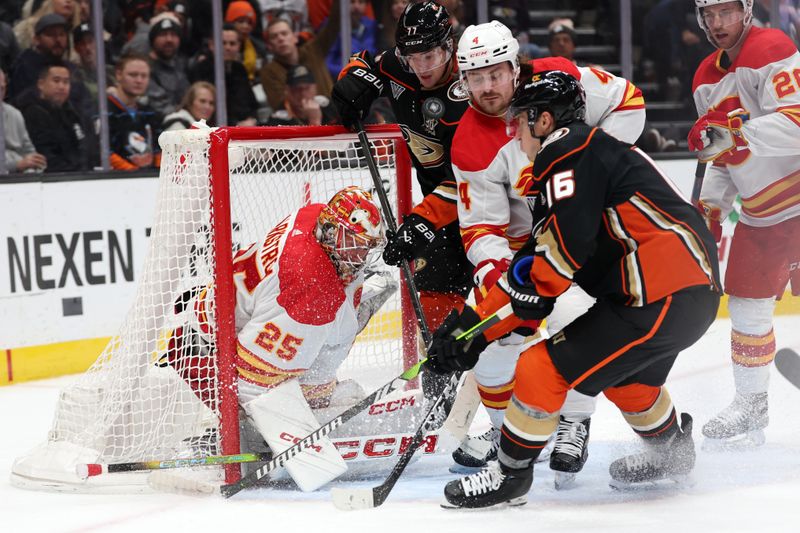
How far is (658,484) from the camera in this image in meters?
2.80

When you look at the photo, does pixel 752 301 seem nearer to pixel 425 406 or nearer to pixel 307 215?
pixel 425 406

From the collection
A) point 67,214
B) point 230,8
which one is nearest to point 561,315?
point 67,214

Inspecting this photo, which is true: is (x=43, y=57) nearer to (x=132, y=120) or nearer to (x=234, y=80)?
(x=132, y=120)

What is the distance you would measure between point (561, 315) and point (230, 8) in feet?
9.11

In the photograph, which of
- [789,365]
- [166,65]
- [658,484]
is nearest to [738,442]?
[658,484]

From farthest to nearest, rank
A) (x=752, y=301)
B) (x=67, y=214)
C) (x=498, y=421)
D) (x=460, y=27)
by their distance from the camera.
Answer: (x=460, y=27)
(x=67, y=214)
(x=752, y=301)
(x=498, y=421)

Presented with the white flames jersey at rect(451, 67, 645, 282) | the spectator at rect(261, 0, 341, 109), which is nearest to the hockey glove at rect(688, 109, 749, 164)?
the white flames jersey at rect(451, 67, 645, 282)

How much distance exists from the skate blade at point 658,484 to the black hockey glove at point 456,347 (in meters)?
0.53

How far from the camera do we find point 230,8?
17.4 ft

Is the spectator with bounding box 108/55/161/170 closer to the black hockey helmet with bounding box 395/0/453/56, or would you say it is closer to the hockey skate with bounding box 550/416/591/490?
the black hockey helmet with bounding box 395/0/453/56

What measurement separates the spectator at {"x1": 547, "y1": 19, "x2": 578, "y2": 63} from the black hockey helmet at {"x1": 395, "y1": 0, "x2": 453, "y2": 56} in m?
3.09

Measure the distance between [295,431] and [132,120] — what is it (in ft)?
7.93

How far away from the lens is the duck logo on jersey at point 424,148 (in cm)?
322

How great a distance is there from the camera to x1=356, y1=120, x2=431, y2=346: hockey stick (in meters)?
3.10
